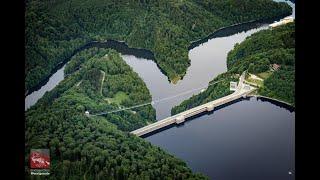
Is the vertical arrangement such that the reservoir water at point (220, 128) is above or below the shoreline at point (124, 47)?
below

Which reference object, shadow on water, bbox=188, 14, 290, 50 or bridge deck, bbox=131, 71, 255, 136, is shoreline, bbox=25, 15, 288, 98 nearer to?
shadow on water, bbox=188, 14, 290, 50

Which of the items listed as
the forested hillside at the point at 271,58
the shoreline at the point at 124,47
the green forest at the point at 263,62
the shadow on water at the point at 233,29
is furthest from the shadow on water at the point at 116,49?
the forested hillside at the point at 271,58

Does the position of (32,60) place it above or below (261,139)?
above

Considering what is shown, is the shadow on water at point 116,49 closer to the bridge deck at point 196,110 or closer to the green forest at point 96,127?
the green forest at point 96,127

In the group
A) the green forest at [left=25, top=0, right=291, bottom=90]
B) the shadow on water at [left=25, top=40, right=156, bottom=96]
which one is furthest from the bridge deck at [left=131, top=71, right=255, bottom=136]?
the shadow on water at [left=25, top=40, right=156, bottom=96]

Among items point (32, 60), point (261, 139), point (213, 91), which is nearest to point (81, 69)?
point (32, 60)

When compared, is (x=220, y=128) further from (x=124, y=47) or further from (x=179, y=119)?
(x=124, y=47)
